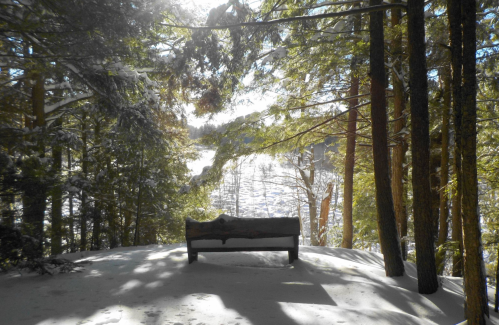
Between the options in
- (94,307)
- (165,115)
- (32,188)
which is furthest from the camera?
(165,115)

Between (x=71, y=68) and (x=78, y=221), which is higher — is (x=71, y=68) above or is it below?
above

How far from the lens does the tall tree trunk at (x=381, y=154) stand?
18.8 feet

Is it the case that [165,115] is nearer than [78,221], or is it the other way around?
[78,221]

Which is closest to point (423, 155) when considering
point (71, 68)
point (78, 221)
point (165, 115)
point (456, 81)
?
point (456, 81)

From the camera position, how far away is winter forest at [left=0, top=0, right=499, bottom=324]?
4.73m

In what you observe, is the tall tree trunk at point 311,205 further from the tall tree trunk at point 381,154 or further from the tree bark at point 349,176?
the tall tree trunk at point 381,154

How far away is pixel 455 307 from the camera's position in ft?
14.8

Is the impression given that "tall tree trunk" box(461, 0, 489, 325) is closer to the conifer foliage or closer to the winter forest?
the winter forest

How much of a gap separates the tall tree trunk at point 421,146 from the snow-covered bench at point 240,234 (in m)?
2.03

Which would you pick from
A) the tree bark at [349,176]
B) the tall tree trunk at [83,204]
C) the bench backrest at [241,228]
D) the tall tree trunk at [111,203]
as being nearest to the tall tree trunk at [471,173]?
the bench backrest at [241,228]

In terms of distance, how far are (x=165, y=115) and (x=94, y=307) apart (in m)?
9.81

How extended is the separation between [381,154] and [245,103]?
5.94m

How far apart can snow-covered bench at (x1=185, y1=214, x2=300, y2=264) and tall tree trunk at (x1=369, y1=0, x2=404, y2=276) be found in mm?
1634

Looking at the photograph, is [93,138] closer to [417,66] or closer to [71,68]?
[71,68]
